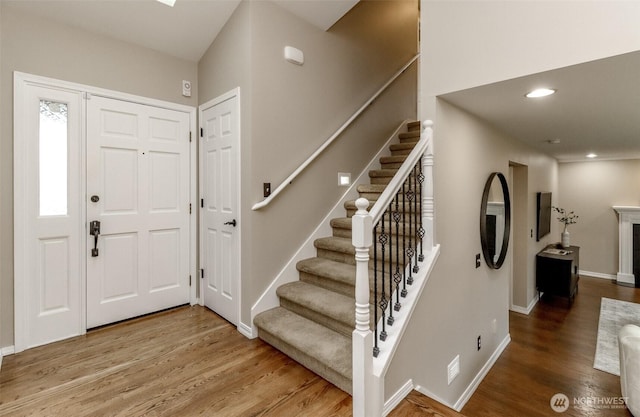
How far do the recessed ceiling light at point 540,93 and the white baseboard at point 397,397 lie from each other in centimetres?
205

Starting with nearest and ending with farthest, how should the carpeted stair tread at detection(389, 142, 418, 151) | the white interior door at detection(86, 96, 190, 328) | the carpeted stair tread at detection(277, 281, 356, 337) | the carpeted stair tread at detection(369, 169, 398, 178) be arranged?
the carpeted stair tread at detection(277, 281, 356, 337)
the white interior door at detection(86, 96, 190, 328)
the carpeted stair tread at detection(369, 169, 398, 178)
the carpeted stair tread at detection(389, 142, 418, 151)

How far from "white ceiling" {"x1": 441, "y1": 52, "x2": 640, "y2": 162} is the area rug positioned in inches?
94.2

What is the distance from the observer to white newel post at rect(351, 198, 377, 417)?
1571mm

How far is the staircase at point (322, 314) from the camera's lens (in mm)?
1927

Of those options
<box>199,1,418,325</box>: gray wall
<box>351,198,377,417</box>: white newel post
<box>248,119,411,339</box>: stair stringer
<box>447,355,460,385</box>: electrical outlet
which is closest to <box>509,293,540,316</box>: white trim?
<box>447,355,460,385</box>: electrical outlet

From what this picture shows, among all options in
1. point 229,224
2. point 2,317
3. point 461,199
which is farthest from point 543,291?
point 2,317

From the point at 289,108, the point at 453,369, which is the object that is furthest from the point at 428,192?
the point at 453,369

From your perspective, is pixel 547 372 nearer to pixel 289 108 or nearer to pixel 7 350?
pixel 289 108

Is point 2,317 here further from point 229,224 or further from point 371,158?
point 371,158

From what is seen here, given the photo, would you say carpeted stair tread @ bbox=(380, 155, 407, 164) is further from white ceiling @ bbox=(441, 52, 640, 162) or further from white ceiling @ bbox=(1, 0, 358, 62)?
white ceiling @ bbox=(1, 0, 358, 62)

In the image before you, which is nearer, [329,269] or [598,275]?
[329,269]

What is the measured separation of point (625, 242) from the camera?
224 inches

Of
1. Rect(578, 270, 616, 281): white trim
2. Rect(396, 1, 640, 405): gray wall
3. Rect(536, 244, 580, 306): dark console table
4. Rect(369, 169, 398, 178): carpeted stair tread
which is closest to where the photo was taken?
Rect(396, 1, 640, 405): gray wall

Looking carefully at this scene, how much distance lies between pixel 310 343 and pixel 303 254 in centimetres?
94
